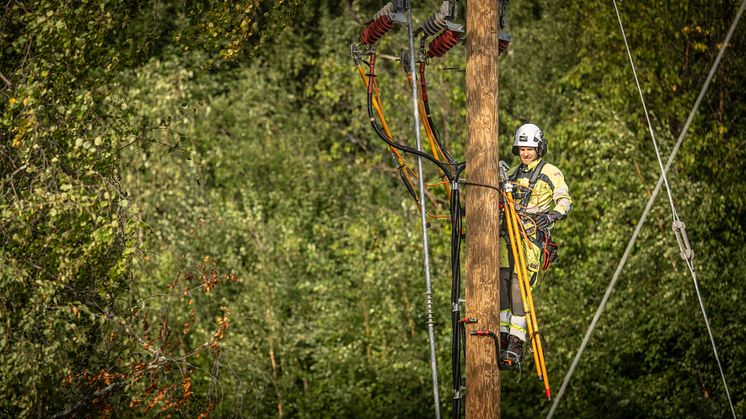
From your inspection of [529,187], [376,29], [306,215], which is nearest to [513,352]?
[529,187]

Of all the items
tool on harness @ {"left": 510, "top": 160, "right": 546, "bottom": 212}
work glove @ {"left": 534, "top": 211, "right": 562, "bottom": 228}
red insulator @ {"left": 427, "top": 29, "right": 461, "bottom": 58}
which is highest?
red insulator @ {"left": 427, "top": 29, "right": 461, "bottom": 58}

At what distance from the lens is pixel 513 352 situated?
756cm

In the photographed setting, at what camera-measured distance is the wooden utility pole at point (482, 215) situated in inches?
290

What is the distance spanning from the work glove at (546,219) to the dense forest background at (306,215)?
3.04 m

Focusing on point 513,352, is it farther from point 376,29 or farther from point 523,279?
point 376,29

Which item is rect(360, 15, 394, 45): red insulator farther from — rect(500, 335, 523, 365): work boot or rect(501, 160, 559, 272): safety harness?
rect(500, 335, 523, 365): work boot

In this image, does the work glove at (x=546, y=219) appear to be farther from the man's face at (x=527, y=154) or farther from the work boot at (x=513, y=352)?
the work boot at (x=513, y=352)

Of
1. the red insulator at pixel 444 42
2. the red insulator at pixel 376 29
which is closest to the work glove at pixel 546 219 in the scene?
the red insulator at pixel 444 42

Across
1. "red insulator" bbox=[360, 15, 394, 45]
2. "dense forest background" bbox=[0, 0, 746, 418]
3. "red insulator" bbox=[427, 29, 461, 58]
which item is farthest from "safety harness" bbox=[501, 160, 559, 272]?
"dense forest background" bbox=[0, 0, 746, 418]

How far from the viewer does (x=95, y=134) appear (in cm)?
931

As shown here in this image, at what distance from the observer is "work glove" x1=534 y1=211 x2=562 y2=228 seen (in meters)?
8.02

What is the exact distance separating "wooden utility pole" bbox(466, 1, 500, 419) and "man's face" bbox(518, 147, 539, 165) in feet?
2.53

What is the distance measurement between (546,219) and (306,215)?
13.0 metres

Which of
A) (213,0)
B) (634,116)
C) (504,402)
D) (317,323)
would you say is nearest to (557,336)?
(504,402)
